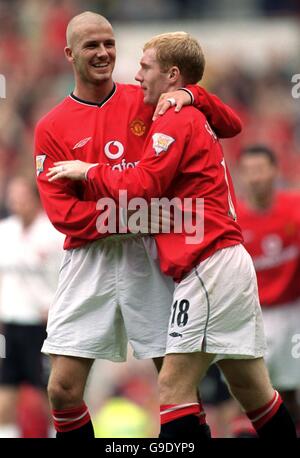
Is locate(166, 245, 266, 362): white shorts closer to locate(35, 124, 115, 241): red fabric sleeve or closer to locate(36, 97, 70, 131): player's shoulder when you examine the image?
locate(35, 124, 115, 241): red fabric sleeve

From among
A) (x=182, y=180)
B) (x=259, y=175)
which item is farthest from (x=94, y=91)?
(x=259, y=175)

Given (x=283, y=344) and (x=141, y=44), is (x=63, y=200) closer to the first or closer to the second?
(x=283, y=344)

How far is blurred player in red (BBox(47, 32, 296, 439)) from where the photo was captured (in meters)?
5.83

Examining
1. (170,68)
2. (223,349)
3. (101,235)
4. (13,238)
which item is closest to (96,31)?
(170,68)

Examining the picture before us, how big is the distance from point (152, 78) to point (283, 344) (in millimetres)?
3523

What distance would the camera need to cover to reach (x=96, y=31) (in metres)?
6.15

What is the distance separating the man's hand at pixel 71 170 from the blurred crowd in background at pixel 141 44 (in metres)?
7.31

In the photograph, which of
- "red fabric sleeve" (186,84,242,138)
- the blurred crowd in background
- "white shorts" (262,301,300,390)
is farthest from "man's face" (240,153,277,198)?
the blurred crowd in background

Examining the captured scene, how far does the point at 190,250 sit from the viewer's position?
5.90m

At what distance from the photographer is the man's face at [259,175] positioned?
9.07 meters

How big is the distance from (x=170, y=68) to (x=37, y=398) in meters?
4.69

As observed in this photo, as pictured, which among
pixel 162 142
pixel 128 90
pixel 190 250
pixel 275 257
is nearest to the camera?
pixel 162 142

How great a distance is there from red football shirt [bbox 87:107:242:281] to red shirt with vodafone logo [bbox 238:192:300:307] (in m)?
2.87

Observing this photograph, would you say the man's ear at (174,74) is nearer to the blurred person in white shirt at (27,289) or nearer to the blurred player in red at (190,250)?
the blurred player in red at (190,250)
